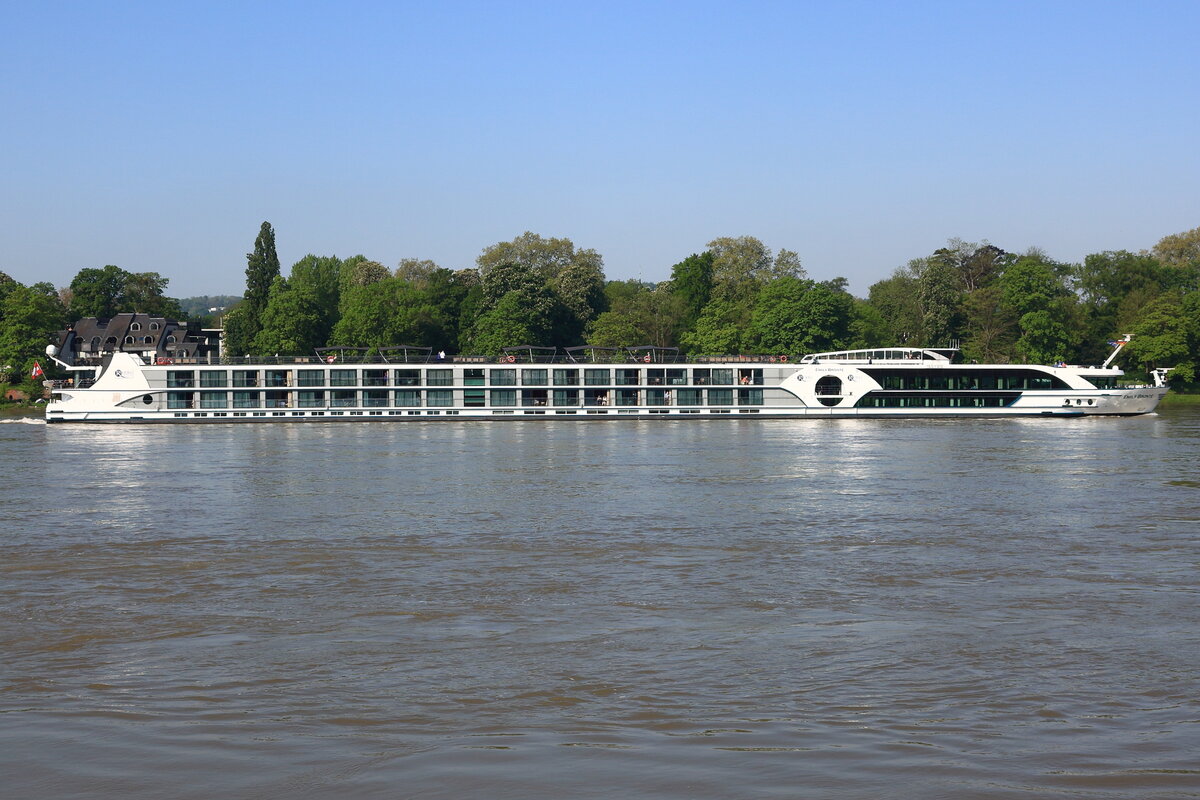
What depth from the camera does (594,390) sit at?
74.1 metres

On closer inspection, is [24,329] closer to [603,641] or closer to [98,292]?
[98,292]

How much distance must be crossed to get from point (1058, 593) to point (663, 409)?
5509cm

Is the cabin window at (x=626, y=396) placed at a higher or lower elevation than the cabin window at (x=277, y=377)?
lower

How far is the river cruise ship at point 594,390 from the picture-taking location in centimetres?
7006

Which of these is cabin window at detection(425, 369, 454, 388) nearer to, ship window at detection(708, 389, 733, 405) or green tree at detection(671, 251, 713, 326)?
ship window at detection(708, 389, 733, 405)

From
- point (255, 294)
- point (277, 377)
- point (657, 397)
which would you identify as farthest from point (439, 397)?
point (255, 294)

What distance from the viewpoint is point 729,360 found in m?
75.1

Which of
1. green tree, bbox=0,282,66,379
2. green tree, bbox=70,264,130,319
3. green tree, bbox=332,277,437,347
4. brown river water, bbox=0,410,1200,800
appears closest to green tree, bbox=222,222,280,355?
green tree, bbox=332,277,437,347

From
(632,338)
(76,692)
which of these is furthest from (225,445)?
(632,338)

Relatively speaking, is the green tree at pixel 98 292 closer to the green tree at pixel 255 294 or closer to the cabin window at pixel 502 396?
the green tree at pixel 255 294

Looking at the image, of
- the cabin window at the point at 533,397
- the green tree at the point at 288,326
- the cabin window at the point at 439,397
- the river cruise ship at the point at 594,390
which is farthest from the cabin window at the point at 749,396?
the green tree at the point at 288,326

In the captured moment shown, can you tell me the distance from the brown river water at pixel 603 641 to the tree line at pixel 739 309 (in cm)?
6695

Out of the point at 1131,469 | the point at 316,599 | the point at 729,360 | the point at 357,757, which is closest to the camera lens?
the point at 357,757

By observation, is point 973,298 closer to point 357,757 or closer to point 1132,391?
point 1132,391
